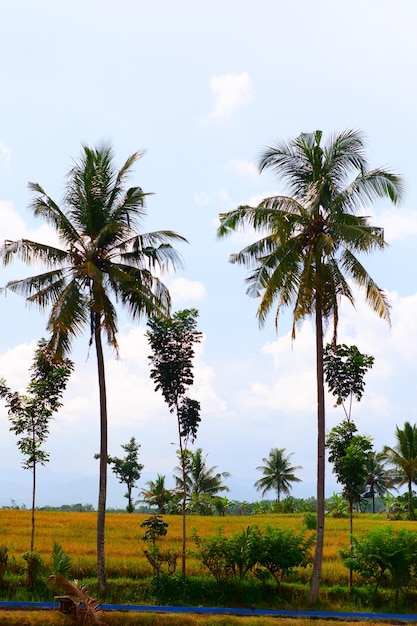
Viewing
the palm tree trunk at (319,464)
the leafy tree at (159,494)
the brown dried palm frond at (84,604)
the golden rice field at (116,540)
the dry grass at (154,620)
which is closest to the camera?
the brown dried palm frond at (84,604)

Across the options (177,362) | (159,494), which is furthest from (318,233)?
(159,494)

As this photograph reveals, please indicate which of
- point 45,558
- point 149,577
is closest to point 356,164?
point 149,577

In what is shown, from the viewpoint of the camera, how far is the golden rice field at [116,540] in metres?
18.3

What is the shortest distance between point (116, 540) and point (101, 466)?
7048 millimetres

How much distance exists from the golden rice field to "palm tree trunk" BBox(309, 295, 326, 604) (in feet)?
7.25

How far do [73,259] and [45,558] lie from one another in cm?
841

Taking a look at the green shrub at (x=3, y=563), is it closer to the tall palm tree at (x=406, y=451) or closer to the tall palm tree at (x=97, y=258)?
the tall palm tree at (x=97, y=258)

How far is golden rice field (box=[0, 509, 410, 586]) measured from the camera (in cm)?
1831

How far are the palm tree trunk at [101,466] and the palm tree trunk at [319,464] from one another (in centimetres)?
525

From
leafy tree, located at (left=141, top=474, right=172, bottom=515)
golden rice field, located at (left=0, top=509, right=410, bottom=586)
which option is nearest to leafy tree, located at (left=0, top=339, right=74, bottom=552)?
golden rice field, located at (left=0, top=509, right=410, bottom=586)

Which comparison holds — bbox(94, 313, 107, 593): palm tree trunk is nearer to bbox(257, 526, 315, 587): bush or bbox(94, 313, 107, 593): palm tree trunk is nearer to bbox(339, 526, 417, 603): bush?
bbox(257, 526, 315, 587): bush

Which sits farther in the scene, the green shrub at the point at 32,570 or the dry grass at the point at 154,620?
the green shrub at the point at 32,570

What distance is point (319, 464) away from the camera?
16.6 meters

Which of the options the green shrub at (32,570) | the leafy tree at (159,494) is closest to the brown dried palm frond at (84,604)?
the green shrub at (32,570)
